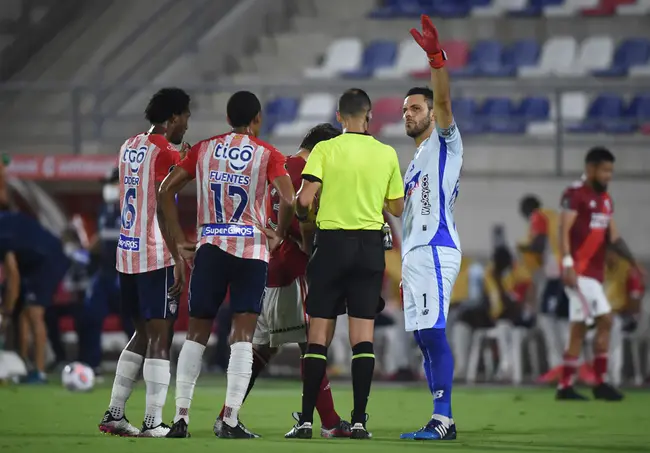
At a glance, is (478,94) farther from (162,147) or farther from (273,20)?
(162,147)

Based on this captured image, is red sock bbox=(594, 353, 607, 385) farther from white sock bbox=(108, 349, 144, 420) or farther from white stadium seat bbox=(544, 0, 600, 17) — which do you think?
white stadium seat bbox=(544, 0, 600, 17)

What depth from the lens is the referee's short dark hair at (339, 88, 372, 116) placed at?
8.61 metres

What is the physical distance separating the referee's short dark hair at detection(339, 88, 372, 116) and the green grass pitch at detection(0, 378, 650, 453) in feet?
6.55

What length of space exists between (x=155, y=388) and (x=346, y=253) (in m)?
1.41

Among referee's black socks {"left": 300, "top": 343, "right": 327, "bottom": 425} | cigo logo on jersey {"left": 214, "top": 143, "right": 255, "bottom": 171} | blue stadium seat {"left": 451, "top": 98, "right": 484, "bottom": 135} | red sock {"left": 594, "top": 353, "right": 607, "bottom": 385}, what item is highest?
blue stadium seat {"left": 451, "top": 98, "right": 484, "bottom": 135}

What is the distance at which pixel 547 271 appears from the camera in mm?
15922

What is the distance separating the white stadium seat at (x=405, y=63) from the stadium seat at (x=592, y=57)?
223 cm

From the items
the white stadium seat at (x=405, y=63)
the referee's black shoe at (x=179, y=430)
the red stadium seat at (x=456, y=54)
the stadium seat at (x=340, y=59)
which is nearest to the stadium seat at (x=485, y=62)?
the red stadium seat at (x=456, y=54)

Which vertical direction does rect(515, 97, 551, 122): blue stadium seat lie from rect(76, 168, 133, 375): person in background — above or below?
above

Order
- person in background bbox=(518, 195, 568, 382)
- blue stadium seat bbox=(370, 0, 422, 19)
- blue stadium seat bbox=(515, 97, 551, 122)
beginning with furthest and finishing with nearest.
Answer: blue stadium seat bbox=(370, 0, 422, 19), blue stadium seat bbox=(515, 97, 551, 122), person in background bbox=(518, 195, 568, 382)

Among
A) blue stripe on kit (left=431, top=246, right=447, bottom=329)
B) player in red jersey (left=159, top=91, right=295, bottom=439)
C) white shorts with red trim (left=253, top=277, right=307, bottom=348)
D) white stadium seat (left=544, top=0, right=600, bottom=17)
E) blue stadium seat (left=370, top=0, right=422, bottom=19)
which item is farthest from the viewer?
blue stadium seat (left=370, top=0, right=422, bottom=19)

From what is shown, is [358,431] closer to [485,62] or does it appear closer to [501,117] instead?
[501,117]

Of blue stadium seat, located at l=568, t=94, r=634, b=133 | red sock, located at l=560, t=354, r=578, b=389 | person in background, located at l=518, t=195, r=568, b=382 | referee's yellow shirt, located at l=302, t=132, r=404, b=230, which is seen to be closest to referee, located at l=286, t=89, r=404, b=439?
referee's yellow shirt, located at l=302, t=132, r=404, b=230

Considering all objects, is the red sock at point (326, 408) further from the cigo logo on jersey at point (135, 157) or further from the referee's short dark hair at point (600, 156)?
the referee's short dark hair at point (600, 156)
